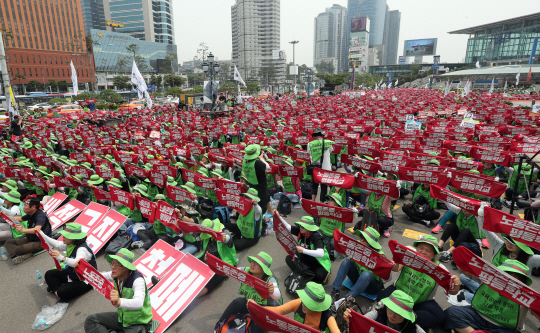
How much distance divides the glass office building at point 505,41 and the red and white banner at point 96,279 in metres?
117

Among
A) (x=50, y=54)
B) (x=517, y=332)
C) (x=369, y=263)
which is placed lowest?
(x=517, y=332)

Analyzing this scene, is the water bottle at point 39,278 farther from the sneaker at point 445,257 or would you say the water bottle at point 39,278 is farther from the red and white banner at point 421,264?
the sneaker at point 445,257

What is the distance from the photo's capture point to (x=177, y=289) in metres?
4.91

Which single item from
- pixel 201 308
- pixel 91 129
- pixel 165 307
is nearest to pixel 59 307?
pixel 165 307

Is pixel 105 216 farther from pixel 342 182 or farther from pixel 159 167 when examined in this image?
pixel 342 182

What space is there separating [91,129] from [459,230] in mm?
19294

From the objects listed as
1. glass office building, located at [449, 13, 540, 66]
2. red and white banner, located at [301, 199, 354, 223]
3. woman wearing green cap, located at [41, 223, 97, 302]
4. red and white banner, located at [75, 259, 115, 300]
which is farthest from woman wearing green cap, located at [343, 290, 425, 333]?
glass office building, located at [449, 13, 540, 66]

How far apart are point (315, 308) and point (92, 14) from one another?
194 m

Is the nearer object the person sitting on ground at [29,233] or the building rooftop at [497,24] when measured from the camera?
the person sitting on ground at [29,233]

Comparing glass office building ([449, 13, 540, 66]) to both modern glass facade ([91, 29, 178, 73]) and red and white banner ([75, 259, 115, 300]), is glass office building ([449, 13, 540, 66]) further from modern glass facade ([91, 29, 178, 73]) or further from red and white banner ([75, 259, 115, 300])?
red and white banner ([75, 259, 115, 300])

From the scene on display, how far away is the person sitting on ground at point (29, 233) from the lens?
618 cm

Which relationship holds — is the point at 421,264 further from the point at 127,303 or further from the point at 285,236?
the point at 127,303

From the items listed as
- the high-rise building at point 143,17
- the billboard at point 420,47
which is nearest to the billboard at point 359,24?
the billboard at point 420,47

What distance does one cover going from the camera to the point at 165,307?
4.70 meters
